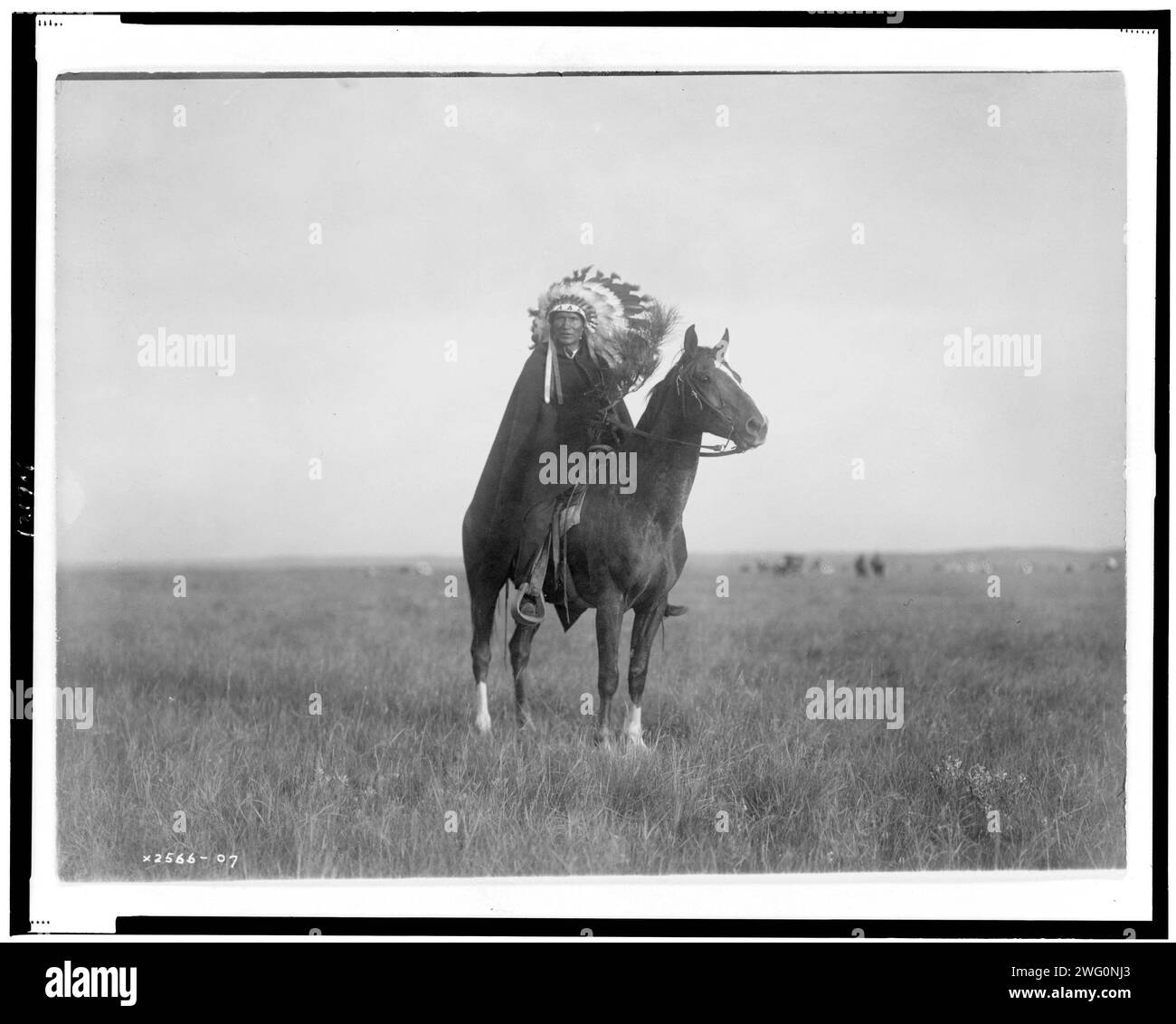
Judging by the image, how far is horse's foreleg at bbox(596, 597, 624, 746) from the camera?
3734 mm

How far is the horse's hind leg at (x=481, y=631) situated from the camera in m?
3.98

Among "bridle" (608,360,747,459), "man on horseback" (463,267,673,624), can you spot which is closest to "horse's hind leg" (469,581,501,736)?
"man on horseback" (463,267,673,624)

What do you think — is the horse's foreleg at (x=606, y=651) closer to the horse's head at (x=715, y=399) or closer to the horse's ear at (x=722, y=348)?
the horse's head at (x=715, y=399)

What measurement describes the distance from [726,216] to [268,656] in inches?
137

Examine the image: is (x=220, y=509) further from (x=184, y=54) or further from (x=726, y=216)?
(x=726, y=216)

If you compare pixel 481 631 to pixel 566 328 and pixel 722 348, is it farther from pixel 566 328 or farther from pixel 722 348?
pixel 722 348

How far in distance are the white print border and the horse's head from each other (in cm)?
148

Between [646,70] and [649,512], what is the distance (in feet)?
7.26

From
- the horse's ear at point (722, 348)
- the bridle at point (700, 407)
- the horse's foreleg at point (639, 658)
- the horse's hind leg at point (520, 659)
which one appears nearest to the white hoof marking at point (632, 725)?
the horse's foreleg at point (639, 658)

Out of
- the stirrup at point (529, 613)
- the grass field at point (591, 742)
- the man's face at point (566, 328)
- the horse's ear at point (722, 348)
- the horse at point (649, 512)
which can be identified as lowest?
the grass field at point (591, 742)

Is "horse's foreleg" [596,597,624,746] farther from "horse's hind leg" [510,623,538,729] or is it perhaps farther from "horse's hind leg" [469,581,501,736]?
"horse's hind leg" [469,581,501,736]

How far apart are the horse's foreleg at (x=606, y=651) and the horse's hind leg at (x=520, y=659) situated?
0.41 meters

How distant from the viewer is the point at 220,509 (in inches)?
153

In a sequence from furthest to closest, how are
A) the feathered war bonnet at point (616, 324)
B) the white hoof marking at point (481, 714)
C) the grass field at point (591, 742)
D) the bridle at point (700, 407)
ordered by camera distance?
1. the white hoof marking at point (481, 714)
2. the feathered war bonnet at point (616, 324)
3. the bridle at point (700, 407)
4. the grass field at point (591, 742)
